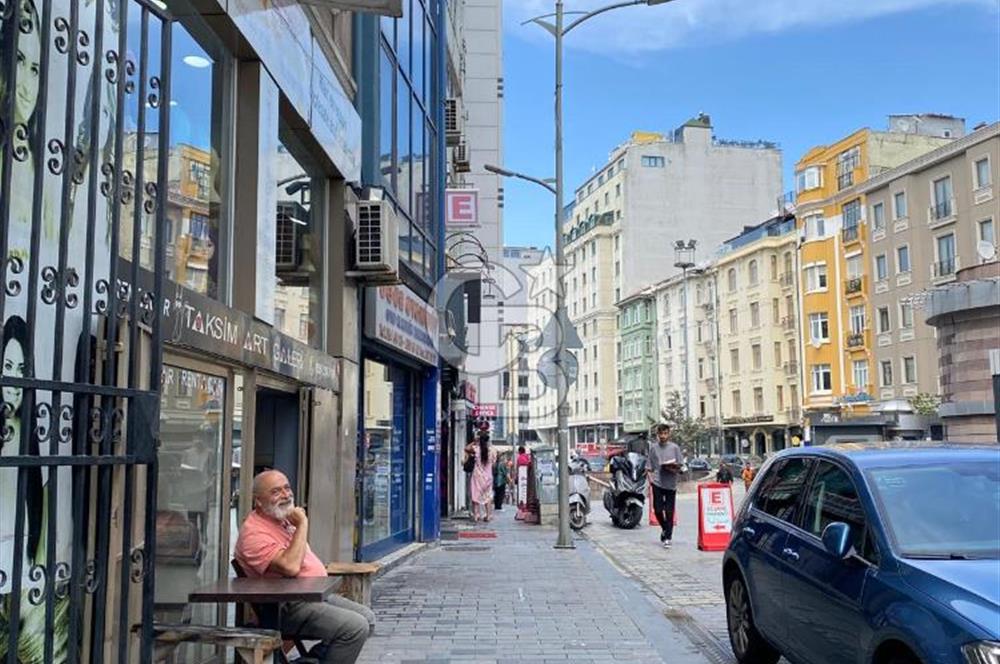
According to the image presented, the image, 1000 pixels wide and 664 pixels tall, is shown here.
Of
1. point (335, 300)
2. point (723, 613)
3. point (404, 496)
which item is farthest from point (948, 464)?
point (404, 496)

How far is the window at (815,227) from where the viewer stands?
58.9m

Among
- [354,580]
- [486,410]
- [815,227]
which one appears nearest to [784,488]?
[354,580]

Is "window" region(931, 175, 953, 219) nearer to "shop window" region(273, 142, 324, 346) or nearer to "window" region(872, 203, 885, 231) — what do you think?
"window" region(872, 203, 885, 231)

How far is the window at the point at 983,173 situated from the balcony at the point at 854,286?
11464mm

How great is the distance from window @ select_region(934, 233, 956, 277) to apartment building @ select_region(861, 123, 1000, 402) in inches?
2.0

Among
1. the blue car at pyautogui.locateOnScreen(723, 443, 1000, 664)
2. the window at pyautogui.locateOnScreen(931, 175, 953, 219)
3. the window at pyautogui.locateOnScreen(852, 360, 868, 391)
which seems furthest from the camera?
the window at pyautogui.locateOnScreen(852, 360, 868, 391)

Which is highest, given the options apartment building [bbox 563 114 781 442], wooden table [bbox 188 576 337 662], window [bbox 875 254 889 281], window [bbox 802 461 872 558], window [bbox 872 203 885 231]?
apartment building [bbox 563 114 781 442]

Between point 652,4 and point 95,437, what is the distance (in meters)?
13.5

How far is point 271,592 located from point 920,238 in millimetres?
50848

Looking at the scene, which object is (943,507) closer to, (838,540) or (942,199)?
(838,540)

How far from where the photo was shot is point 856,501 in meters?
5.27

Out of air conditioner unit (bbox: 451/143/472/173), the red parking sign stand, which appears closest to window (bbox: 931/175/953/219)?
air conditioner unit (bbox: 451/143/472/173)

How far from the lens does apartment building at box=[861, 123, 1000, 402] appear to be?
4500 centimetres

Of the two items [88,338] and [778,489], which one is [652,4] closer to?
[778,489]
